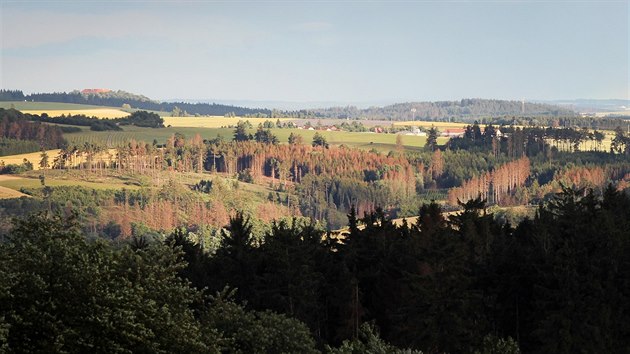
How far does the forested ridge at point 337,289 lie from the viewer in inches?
1407

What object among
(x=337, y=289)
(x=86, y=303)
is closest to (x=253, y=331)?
(x=86, y=303)

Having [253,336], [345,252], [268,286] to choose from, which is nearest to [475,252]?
[345,252]

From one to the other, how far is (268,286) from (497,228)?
90.4ft

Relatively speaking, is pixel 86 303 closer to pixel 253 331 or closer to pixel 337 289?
pixel 253 331

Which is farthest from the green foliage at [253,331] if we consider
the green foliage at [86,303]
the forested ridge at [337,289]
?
the green foliage at [86,303]

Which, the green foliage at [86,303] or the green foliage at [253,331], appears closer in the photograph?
the green foliage at [86,303]

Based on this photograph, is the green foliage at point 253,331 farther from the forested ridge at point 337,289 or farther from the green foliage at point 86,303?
the green foliage at point 86,303

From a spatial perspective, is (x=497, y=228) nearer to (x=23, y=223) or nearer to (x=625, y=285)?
(x=625, y=285)

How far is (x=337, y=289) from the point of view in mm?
71312

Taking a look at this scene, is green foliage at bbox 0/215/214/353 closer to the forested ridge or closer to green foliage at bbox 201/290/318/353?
the forested ridge

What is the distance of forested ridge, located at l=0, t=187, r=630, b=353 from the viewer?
35750 mm

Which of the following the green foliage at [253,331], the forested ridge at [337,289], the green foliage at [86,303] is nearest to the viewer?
the green foliage at [86,303]

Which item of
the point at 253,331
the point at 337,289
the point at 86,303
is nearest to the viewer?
the point at 86,303

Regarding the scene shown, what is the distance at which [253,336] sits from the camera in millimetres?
48656
